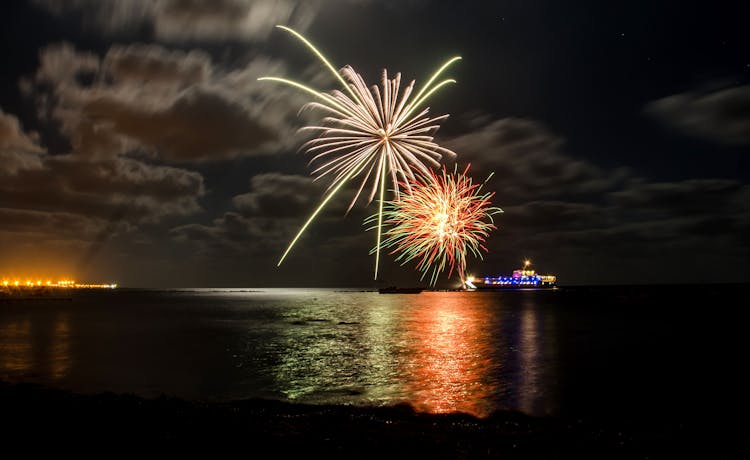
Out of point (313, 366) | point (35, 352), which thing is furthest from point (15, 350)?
point (313, 366)

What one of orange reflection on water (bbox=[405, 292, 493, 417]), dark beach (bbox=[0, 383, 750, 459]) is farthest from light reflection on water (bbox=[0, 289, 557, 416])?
dark beach (bbox=[0, 383, 750, 459])

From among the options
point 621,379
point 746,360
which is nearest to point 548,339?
point 746,360

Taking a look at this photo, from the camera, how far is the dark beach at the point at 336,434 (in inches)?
399

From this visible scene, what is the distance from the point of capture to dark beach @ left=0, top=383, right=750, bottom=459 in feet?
33.2

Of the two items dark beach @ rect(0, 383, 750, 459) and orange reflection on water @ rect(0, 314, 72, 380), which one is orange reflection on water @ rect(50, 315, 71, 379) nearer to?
orange reflection on water @ rect(0, 314, 72, 380)

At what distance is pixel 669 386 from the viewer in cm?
2470

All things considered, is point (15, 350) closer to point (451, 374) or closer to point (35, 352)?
point (35, 352)

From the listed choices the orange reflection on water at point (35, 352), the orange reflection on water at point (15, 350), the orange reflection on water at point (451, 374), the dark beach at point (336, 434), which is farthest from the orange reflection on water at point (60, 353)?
the orange reflection on water at point (451, 374)

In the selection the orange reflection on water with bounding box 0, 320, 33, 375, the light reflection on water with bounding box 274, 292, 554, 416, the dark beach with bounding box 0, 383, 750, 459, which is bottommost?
the orange reflection on water with bounding box 0, 320, 33, 375

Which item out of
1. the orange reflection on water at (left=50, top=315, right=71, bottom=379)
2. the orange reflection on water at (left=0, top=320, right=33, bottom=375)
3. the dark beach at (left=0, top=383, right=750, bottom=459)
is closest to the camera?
the dark beach at (left=0, top=383, right=750, bottom=459)

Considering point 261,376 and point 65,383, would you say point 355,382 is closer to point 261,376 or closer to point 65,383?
point 261,376

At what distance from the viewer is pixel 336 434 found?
37.6 ft

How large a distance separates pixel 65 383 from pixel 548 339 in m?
40.9

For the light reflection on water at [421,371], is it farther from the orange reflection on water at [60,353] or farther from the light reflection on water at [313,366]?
the orange reflection on water at [60,353]
